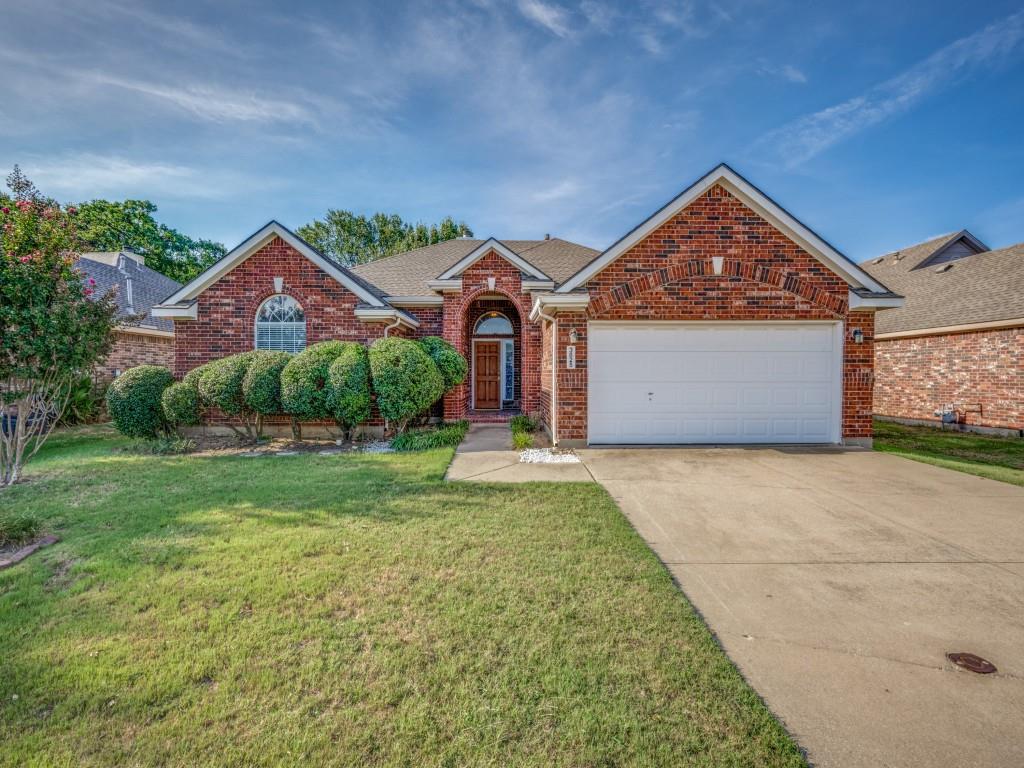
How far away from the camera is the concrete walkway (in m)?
6.83

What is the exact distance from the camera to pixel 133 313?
17.3 metres

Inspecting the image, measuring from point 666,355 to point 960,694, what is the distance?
23.6 ft

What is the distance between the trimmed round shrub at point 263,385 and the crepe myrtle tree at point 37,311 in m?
2.70

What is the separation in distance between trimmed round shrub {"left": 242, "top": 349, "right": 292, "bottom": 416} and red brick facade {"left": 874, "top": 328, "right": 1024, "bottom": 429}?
56.3ft

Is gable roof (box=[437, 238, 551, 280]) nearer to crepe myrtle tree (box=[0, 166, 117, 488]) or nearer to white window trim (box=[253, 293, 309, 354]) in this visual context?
white window trim (box=[253, 293, 309, 354])

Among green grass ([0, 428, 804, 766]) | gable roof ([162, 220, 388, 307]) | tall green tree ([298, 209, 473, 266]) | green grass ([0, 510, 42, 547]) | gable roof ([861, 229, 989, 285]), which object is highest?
tall green tree ([298, 209, 473, 266])

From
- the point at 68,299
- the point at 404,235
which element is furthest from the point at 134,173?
the point at 404,235

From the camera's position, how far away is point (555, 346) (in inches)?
363

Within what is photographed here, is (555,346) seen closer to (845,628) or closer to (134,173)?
(845,628)

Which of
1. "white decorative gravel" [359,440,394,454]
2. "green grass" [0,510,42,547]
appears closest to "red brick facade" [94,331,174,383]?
"white decorative gravel" [359,440,394,454]

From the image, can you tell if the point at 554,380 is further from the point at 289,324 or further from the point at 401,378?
the point at 289,324

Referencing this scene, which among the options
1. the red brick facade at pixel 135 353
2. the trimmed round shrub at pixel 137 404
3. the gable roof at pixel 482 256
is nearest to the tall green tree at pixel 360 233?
the red brick facade at pixel 135 353

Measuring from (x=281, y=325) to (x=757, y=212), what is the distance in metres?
11.1

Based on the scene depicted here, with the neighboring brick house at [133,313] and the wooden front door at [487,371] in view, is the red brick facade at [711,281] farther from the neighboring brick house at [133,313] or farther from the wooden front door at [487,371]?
the neighboring brick house at [133,313]
